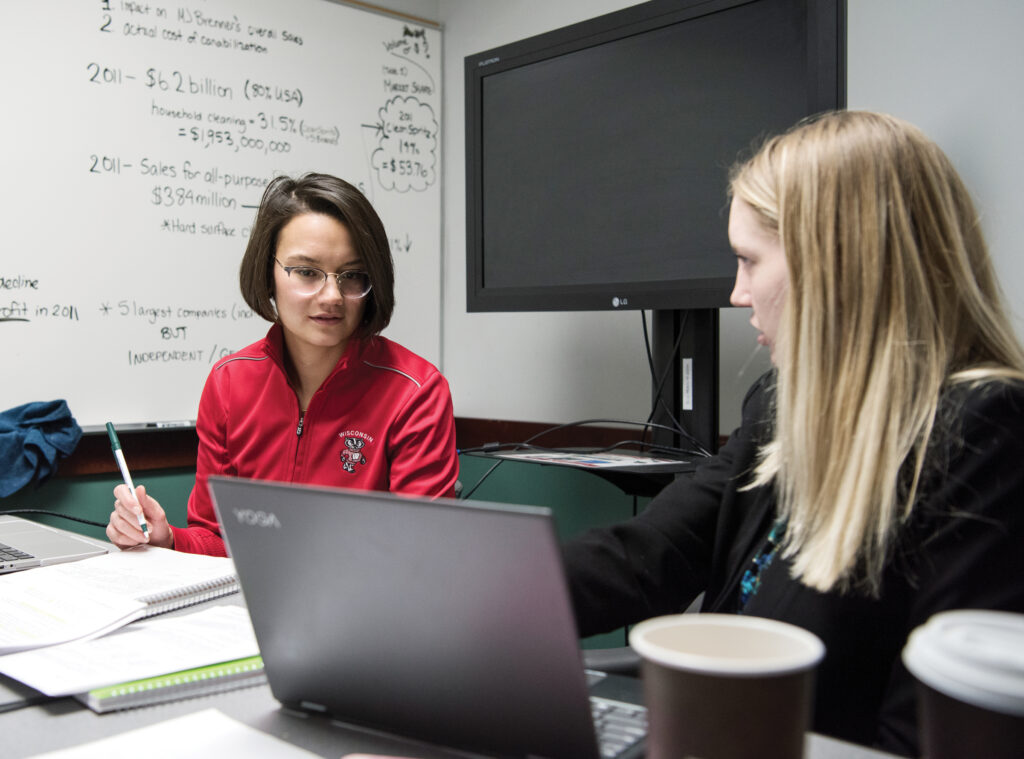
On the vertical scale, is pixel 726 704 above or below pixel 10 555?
above

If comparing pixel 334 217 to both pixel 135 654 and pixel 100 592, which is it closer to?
pixel 100 592

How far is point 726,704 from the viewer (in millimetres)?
404

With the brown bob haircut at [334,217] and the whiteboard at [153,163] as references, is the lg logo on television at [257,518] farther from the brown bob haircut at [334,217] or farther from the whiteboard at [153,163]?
the whiteboard at [153,163]

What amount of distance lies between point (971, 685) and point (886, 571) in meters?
0.50

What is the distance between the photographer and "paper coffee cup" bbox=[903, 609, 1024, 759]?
34 cm

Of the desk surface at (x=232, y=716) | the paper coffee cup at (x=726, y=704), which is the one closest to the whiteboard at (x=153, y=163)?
the desk surface at (x=232, y=716)

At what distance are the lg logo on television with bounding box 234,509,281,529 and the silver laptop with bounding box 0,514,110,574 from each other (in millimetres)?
748

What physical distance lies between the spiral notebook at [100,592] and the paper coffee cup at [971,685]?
0.83m

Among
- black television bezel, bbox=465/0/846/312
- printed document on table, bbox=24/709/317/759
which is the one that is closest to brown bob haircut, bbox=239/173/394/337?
black television bezel, bbox=465/0/846/312

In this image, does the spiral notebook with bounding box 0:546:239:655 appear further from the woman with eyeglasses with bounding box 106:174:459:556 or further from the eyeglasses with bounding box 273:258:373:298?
the eyeglasses with bounding box 273:258:373:298

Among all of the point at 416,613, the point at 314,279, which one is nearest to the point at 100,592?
the point at 416,613

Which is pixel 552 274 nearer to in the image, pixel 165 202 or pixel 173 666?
pixel 165 202

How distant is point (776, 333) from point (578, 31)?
1.22 m

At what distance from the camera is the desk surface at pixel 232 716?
64cm
